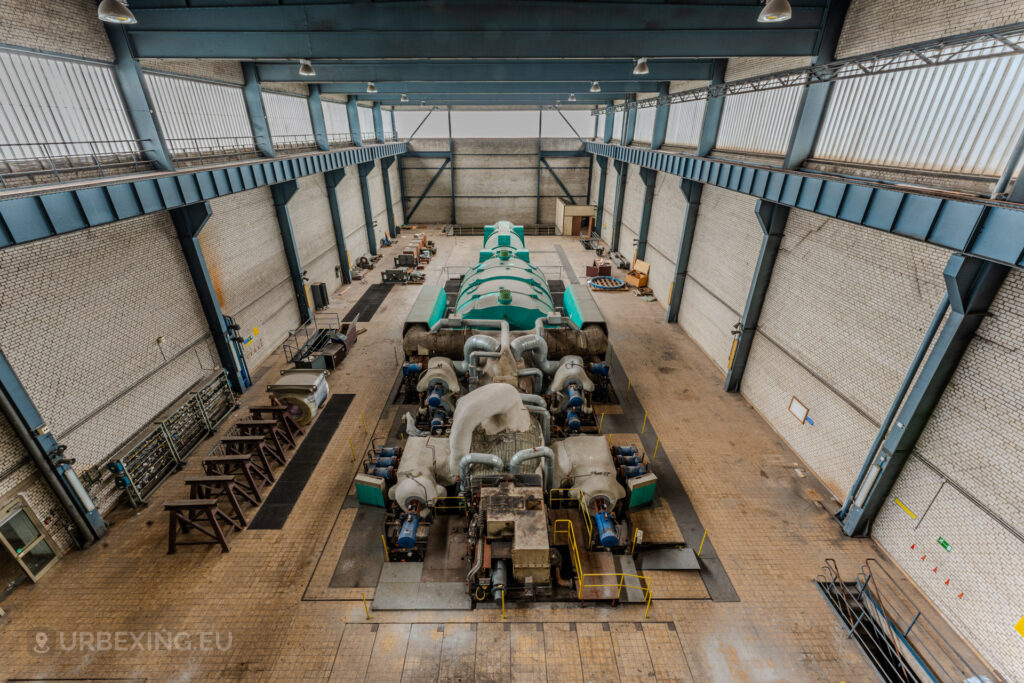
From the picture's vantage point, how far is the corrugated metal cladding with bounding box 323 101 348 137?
26.6 metres

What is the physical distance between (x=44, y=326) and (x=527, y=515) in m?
11.1

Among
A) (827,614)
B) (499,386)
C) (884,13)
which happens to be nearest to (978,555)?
(827,614)

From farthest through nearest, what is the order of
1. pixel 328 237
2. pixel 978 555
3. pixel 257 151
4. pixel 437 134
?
1. pixel 437 134
2. pixel 328 237
3. pixel 257 151
4. pixel 978 555

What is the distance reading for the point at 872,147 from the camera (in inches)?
411

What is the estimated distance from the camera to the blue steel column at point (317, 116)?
74.7 ft

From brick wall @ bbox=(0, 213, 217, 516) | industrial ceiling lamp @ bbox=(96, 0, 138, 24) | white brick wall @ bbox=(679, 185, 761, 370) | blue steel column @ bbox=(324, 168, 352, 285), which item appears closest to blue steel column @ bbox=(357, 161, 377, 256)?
blue steel column @ bbox=(324, 168, 352, 285)

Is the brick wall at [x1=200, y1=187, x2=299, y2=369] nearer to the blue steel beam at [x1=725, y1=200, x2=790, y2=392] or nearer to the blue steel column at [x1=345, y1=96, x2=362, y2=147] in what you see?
the blue steel column at [x1=345, y1=96, x2=362, y2=147]

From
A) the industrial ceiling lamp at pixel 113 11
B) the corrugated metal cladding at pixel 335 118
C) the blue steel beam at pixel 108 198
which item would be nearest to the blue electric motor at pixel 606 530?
the blue steel beam at pixel 108 198

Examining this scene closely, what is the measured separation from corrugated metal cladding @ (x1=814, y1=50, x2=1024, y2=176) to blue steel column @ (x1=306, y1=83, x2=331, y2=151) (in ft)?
73.8

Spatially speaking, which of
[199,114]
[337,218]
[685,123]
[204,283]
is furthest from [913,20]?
[337,218]

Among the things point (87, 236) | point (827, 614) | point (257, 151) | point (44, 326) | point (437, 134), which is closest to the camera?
point (827, 614)

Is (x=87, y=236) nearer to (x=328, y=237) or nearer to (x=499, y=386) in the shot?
(x=499, y=386)

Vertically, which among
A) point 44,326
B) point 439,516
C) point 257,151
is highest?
point 257,151

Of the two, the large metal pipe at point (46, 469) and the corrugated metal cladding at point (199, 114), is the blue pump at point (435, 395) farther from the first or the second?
the corrugated metal cladding at point (199, 114)
